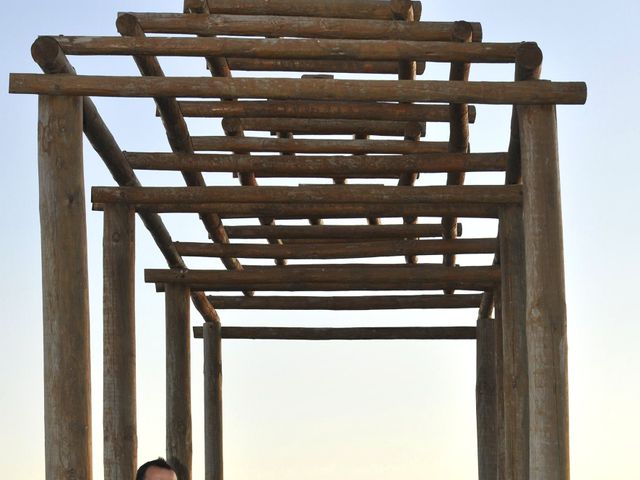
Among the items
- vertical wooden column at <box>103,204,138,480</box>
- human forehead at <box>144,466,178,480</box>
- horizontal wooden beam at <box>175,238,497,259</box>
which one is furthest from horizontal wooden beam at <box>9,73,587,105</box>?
horizontal wooden beam at <box>175,238,497,259</box>

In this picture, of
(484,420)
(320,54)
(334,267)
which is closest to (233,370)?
(484,420)

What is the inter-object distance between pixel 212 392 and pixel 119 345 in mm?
5948

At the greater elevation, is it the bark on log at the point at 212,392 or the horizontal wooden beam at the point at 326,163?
the horizontal wooden beam at the point at 326,163

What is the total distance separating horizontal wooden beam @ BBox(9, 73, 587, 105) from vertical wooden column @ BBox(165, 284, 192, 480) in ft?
18.4

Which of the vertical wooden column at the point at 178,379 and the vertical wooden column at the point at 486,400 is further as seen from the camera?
the vertical wooden column at the point at 486,400

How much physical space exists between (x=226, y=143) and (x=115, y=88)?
10.3 ft

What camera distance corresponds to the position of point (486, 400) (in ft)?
59.1

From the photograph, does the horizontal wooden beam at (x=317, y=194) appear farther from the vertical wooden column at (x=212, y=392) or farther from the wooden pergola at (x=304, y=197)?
the vertical wooden column at (x=212, y=392)

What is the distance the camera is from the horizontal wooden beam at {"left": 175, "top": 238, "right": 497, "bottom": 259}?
15609 millimetres

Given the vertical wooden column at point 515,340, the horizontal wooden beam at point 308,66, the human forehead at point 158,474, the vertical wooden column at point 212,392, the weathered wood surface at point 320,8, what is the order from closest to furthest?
the human forehead at point 158,474 < the weathered wood surface at point 320,8 < the horizontal wooden beam at point 308,66 < the vertical wooden column at point 515,340 < the vertical wooden column at point 212,392

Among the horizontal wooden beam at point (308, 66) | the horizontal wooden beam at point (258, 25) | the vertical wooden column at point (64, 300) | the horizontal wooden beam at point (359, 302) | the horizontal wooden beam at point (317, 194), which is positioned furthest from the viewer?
the horizontal wooden beam at point (359, 302)

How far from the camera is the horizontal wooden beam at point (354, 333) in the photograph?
18609mm

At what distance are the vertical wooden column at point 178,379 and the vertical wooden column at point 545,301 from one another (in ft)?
19.8

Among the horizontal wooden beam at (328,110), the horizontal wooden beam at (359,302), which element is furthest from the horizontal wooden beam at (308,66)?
the horizontal wooden beam at (359,302)
